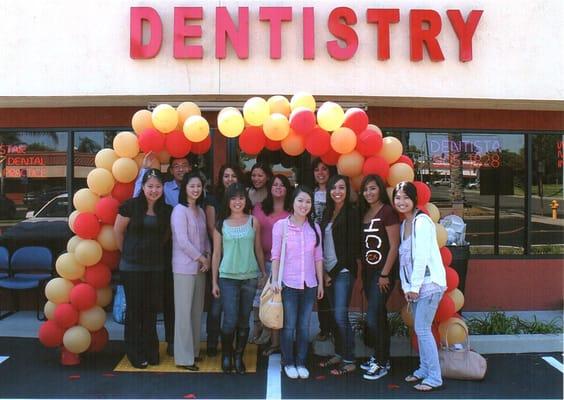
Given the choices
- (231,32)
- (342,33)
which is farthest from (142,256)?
(342,33)

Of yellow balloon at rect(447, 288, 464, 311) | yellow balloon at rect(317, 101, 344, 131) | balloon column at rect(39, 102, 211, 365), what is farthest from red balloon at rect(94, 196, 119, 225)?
yellow balloon at rect(447, 288, 464, 311)

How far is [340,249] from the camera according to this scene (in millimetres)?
4789

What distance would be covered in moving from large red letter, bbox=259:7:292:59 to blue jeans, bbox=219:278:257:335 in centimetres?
278

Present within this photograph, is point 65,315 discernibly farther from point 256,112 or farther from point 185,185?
point 256,112

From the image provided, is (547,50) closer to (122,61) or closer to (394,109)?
(394,109)

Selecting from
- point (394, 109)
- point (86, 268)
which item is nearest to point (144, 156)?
point (86, 268)

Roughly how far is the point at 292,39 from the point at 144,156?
2.34 metres

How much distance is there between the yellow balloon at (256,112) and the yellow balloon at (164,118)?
2.14ft

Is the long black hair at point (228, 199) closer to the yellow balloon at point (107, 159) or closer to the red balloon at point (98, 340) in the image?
the yellow balloon at point (107, 159)

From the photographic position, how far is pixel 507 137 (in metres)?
7.18


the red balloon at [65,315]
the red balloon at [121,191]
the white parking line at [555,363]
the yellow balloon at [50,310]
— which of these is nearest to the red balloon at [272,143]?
the red balloon at [121,191]

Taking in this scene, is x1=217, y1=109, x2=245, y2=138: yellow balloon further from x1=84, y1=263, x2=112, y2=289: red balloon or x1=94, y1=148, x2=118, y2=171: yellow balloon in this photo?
x1=84, y1=263, x2=112, y2=289: red balloon

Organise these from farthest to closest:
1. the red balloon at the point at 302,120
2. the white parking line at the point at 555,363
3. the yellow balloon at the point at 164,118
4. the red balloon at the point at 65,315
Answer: the white parking line at the point at 555,363
the red balloon at the point at 65,315
the yellow balloon at the point at 164,118
the red balloon at the point at 302,120

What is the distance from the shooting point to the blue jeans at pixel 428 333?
4.50 m
